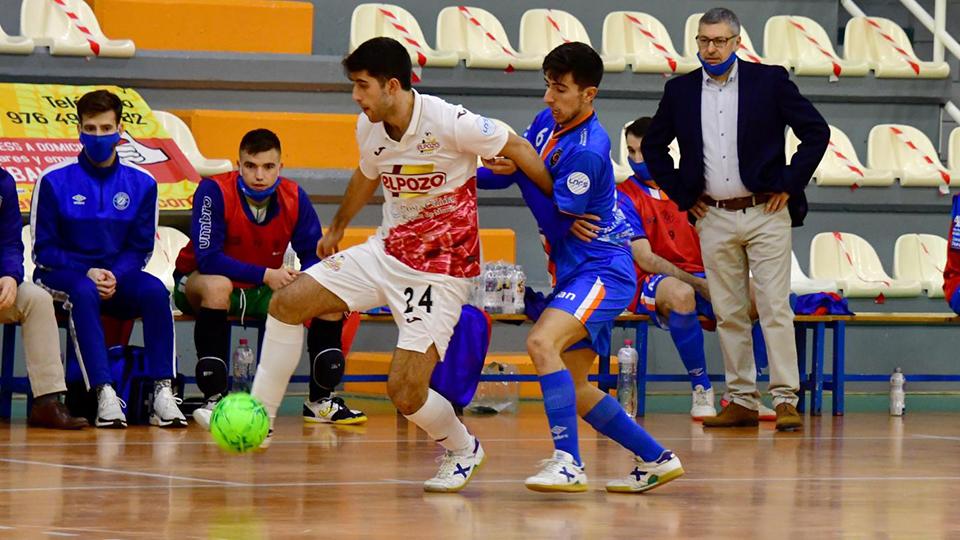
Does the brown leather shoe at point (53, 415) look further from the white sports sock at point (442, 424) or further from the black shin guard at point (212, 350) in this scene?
the white sports sock at point (442, 424)

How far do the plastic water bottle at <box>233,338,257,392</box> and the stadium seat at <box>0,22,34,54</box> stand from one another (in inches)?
117

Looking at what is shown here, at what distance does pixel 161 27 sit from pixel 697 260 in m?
4.36

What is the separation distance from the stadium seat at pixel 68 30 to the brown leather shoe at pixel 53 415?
3.58 metres

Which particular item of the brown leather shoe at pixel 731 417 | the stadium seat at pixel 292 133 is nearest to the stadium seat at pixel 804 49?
the stadium seat at pixel 292 133

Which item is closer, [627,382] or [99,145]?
[99,145]

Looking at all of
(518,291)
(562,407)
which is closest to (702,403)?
(518,291)

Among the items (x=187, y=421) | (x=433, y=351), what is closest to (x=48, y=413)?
(x=187, y=421)

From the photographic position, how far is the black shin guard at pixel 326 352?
26.6ft

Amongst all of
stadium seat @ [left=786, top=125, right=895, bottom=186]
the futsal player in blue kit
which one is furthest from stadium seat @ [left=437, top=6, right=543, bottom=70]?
the futsal player in blue kit

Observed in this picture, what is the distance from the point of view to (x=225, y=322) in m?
8.09

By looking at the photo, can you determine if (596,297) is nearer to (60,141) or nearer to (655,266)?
(655,266)

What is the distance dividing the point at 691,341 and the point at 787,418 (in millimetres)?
885

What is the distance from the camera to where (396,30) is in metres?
11.4

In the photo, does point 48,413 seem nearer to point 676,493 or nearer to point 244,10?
point 676,493
